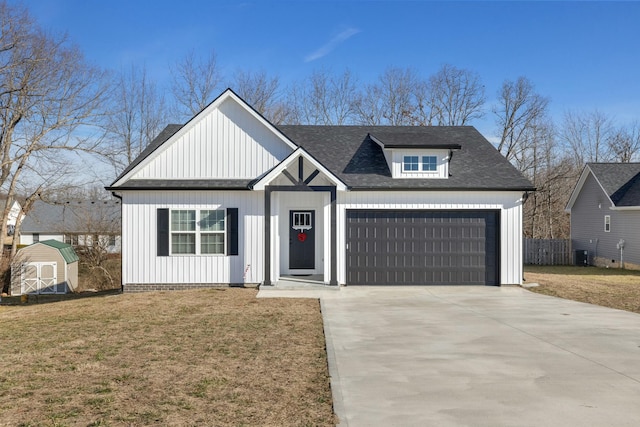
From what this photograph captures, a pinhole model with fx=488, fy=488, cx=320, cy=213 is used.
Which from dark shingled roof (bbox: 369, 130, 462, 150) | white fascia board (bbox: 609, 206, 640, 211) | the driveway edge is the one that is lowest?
the driveway edge

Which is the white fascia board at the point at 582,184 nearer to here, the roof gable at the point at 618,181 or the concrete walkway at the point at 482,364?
the roof gable at the point at 618,181

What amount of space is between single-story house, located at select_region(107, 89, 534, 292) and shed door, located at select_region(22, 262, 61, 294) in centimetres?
1552

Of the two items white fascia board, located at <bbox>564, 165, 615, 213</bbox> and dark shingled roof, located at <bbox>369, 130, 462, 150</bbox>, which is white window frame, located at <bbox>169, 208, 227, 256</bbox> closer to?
dark shingled roof, located at <bbox>369, 130, 462, 150</bbox>

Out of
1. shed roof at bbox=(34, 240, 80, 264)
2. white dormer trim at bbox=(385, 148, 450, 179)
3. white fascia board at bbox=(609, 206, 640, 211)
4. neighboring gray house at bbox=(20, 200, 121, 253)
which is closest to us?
white dormer trim at bbox=(385, 148, 450, 179)

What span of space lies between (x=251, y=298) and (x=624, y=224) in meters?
20.2

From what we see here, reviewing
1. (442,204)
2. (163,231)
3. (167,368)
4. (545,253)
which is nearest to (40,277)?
(163,231)

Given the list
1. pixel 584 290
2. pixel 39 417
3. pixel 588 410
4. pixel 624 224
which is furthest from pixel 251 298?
pixel 624 224

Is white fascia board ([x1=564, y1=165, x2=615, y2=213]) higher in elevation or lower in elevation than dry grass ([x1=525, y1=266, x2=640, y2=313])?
higher

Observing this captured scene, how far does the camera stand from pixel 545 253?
26828 mm

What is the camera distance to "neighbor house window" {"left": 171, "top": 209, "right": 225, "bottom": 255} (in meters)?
14.8

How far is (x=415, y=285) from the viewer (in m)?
15.4

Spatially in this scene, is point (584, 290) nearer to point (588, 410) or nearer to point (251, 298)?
point (251, 298)

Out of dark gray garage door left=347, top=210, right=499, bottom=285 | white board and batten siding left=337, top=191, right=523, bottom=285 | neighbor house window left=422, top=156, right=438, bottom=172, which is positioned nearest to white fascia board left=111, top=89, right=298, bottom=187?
white board and batten siding left=337, top=191, right=523, bottom=285

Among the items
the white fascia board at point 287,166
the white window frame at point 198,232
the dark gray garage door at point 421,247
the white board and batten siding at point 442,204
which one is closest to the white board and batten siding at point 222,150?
the white fascia board at point 287,166
